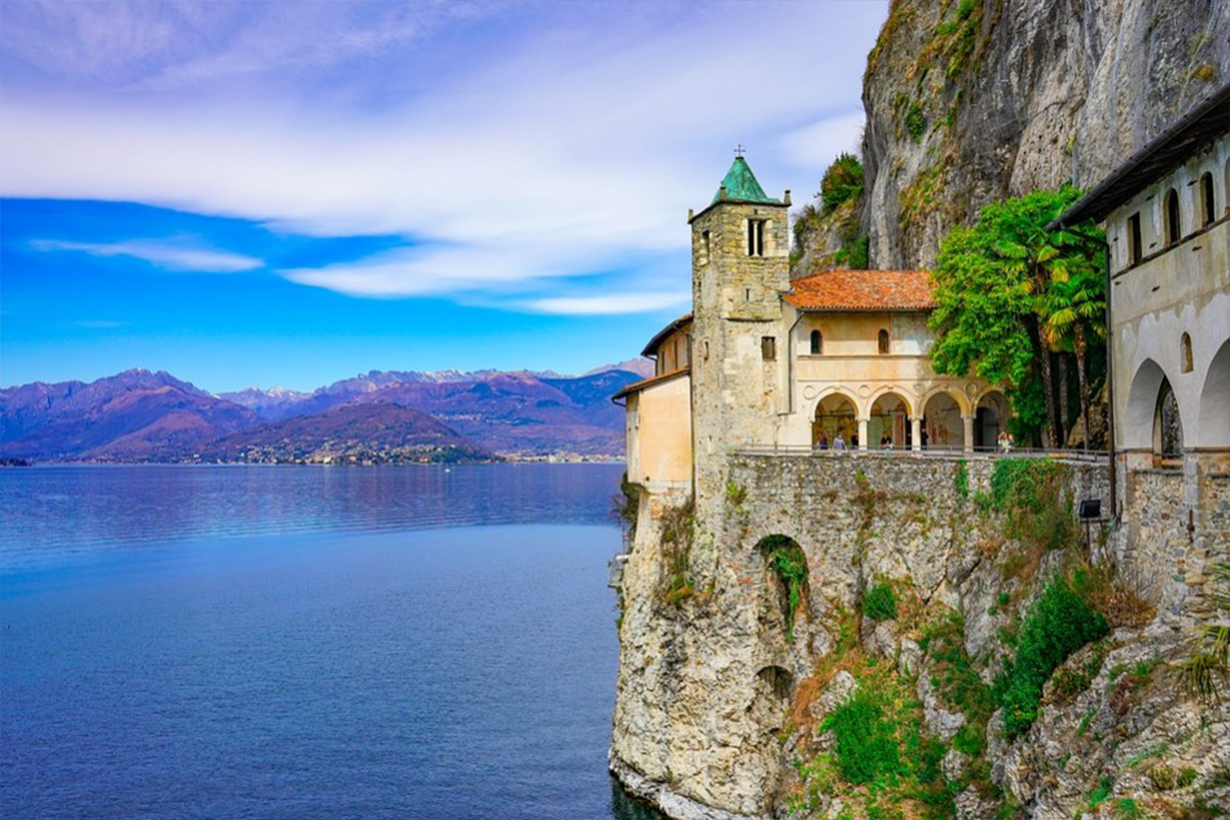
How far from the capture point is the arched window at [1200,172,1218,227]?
18.1 metres

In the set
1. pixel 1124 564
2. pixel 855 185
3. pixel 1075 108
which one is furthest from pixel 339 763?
pixel 855 185

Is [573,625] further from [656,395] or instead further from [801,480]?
[801,480]

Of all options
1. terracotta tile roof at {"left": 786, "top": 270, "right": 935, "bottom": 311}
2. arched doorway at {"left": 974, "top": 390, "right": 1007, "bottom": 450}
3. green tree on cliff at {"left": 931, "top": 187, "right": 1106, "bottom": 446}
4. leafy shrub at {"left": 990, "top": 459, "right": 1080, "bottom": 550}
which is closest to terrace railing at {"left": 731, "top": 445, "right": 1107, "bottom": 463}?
leafy shrub at {"left": 990, "top": 459, "right": 1080, "bottom": 550}

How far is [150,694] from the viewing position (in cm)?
5547

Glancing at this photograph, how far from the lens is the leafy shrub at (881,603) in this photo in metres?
32.4

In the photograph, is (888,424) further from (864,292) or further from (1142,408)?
(1142,408)

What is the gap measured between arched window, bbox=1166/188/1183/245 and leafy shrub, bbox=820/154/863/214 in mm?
54892

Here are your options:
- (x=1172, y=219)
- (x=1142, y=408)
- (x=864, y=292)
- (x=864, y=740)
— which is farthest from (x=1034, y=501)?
(x=864, y=292)

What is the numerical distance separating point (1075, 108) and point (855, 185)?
35281 millimetres

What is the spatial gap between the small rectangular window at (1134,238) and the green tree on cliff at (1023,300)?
10.3 meters

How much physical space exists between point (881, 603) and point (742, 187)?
1770cm

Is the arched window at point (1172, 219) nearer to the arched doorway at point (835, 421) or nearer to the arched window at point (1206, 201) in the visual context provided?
the arched window at point (1206, 201)

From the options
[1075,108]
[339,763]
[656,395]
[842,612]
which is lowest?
[339,763]

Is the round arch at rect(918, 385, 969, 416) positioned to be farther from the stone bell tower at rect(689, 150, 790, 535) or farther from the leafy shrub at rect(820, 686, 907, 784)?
the leafy shrub at rect(820, 686, 907, 784)
